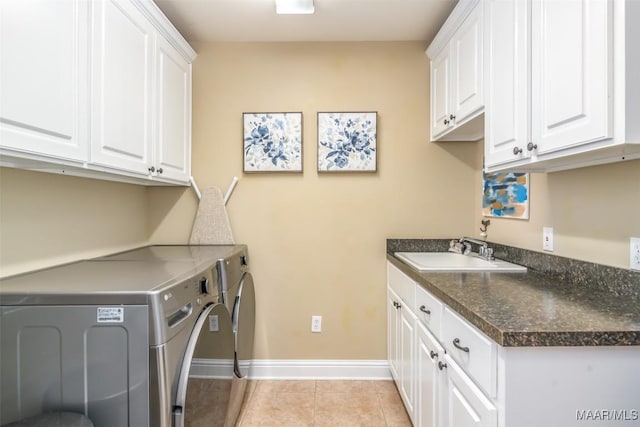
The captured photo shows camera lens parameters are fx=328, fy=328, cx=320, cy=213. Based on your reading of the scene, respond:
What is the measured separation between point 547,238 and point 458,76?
1021 millimetres

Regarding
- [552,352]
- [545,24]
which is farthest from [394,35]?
[552,352]

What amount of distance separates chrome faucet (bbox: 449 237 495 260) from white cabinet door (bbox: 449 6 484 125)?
31.2 inches

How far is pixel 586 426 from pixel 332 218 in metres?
1.76

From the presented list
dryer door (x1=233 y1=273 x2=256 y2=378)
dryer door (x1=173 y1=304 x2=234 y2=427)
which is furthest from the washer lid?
dryer door (x1=233 y1=273 x2=256 y2=378)

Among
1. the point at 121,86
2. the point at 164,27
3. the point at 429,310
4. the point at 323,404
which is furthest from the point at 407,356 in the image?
the point at 164,27

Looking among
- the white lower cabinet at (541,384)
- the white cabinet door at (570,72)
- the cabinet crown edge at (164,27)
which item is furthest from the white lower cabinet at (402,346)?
the cabinet crown edge at (164,27)

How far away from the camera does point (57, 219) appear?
1593 millimetres

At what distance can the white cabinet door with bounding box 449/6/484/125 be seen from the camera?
1676 millimetres

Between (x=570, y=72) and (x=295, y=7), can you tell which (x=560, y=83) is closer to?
(x=570, y=72)

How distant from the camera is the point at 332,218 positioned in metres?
2.43

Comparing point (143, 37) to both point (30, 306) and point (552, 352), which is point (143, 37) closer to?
point (30, 306)

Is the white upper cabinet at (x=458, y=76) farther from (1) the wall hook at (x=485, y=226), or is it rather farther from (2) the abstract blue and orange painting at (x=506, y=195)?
(1) the wall hook at (x=485, y=226)

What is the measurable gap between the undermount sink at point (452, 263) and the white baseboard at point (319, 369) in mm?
864

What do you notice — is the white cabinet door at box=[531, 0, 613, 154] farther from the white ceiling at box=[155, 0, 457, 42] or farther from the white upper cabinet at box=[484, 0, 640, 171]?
the white ceiling at box=[155, 0, 457, 42]
